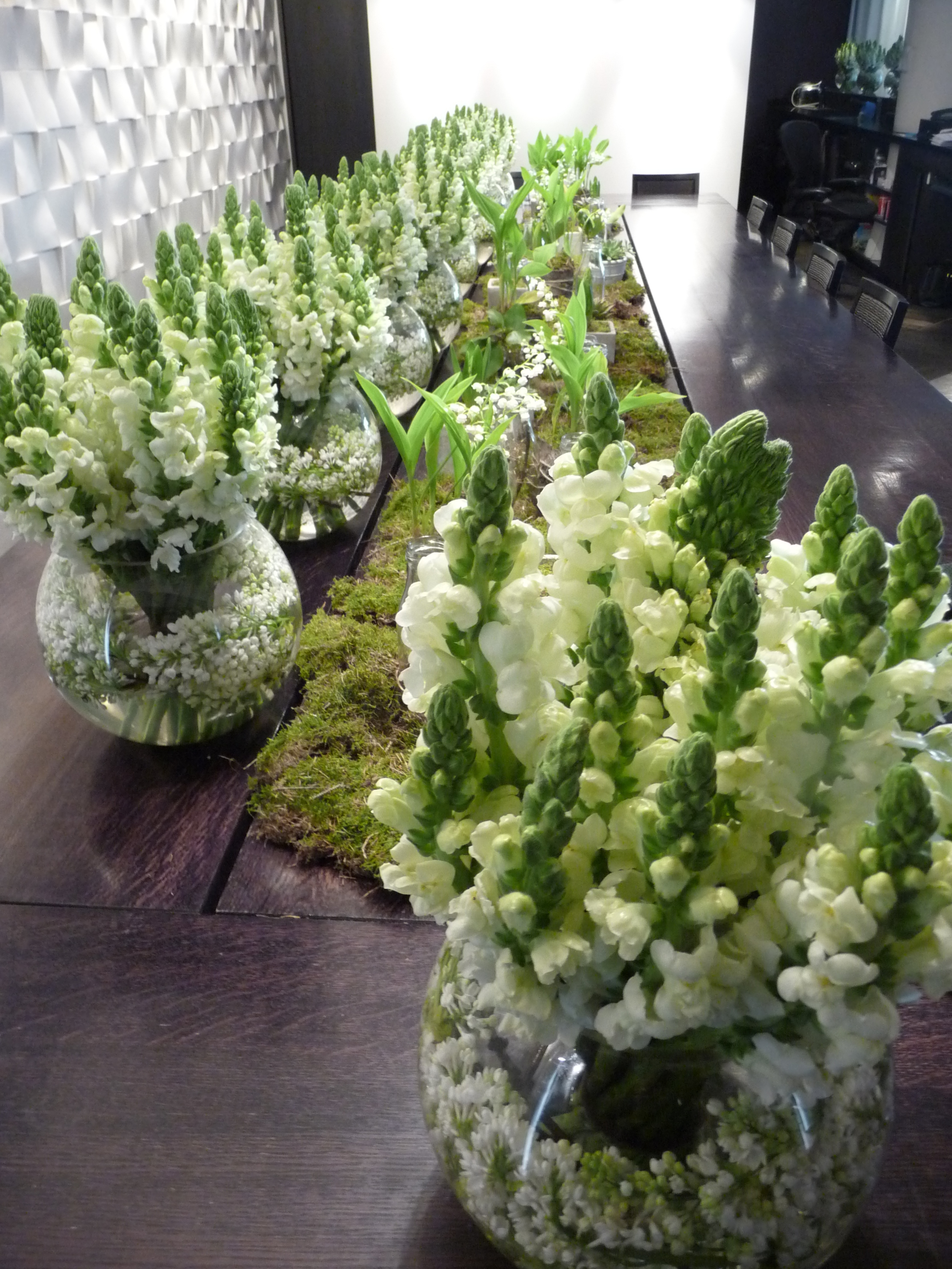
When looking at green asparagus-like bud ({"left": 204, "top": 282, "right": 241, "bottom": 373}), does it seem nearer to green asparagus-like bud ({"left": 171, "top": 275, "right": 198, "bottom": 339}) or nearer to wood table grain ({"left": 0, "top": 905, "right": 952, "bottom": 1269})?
green asparagus-like bud ({"left": 171, "top": 275, "right": 198, "bottom": 339})

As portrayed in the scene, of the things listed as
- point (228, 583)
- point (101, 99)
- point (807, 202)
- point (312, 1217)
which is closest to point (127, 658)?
point (228, 583)

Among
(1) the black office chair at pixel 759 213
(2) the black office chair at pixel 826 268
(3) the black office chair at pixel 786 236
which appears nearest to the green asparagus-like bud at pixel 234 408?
(2) the black office chair at pixel 826 268

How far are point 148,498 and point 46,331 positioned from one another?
0.48 feet

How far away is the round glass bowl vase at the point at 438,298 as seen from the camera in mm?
2092

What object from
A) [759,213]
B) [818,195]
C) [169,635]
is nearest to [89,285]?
[169,635]

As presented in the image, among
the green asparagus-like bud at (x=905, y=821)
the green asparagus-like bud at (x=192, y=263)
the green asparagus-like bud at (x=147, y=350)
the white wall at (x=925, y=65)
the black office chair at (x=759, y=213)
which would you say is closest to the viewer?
the green asparagus-like bud at (x=905, y=821)

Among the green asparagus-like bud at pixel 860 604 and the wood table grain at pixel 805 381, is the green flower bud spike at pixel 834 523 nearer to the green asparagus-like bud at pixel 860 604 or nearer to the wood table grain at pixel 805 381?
the green asparagus-like bud at pixel 860 604

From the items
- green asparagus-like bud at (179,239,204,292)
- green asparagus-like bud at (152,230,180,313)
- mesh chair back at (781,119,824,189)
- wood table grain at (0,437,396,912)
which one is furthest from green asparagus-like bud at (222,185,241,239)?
mesh chair back at (781,119,824,189)

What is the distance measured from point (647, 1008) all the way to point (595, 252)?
2.87 metres

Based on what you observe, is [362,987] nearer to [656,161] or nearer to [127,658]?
[127,658]

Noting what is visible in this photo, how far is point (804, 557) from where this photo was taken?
50cm

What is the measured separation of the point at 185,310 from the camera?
0.93 m

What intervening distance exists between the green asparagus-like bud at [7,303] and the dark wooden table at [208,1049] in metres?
0.38

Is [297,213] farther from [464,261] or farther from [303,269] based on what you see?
[464,261]
